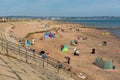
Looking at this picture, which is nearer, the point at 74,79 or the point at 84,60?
the point at 74,79

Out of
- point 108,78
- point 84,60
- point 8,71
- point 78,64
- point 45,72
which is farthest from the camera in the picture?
point 84,60

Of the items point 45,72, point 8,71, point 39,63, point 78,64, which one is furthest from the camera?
point 78,64

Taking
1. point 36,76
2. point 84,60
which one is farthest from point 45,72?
point 84,60

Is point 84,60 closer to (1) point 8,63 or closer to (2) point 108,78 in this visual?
(2) point 108,78

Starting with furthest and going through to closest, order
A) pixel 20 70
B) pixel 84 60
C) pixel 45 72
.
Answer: pixel 84 60 < pixel 45 72 < pixel 20 70

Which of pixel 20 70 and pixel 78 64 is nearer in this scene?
pixel 20 70

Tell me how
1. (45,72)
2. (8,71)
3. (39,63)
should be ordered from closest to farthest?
(8,71) → (45,72) → (39,63)

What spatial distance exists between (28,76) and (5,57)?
3.92 meters

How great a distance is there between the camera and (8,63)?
1647 cm

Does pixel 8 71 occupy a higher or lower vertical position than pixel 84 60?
higher

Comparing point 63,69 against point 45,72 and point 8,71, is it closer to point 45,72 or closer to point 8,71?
point 45,72

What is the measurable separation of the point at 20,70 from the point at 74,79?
4192 mm

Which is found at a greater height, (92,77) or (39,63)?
(39,63)

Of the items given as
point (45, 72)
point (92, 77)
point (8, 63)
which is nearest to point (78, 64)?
point (92, 77)
